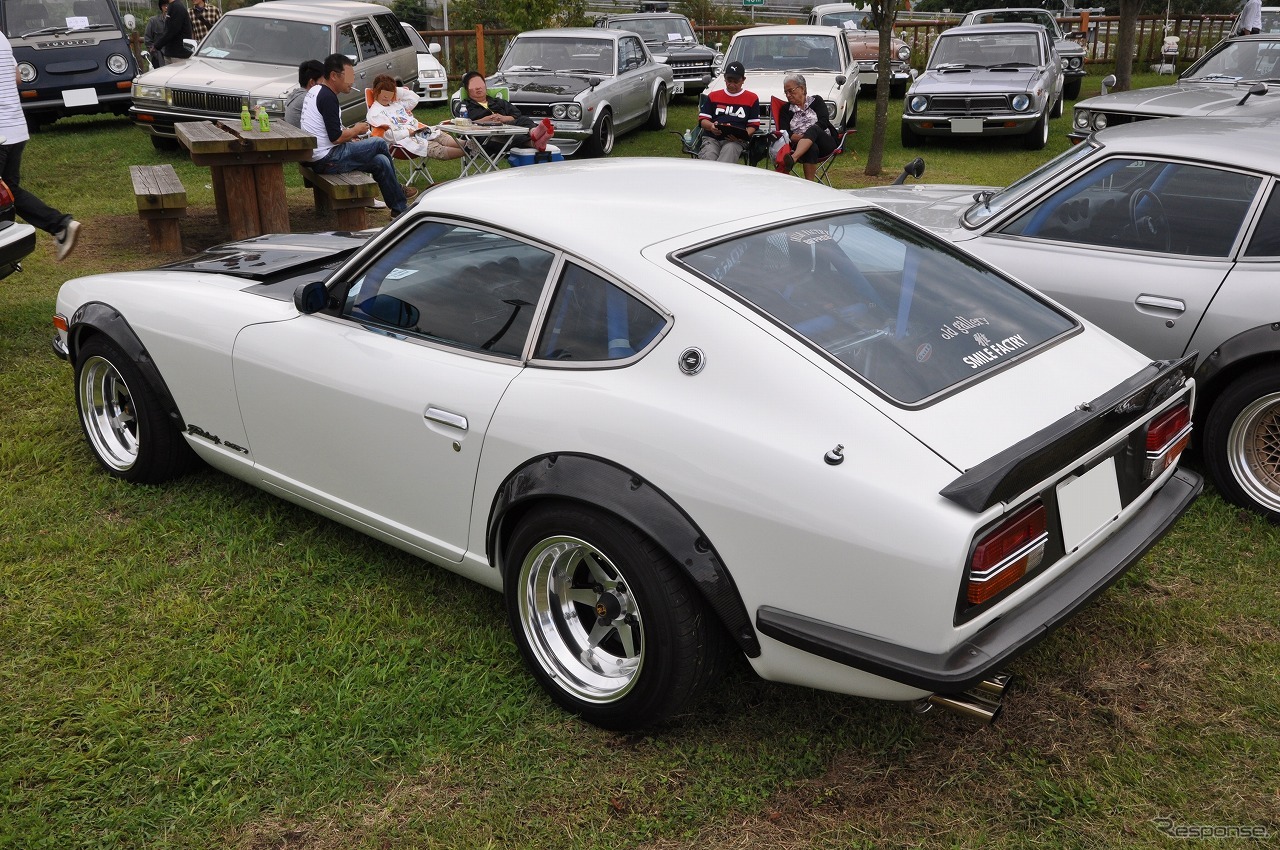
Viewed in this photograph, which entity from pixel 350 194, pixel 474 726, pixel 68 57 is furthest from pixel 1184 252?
pixel 68 57

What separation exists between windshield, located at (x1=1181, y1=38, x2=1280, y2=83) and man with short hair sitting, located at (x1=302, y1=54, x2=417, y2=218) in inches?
326

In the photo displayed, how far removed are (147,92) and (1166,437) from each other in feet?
37.4

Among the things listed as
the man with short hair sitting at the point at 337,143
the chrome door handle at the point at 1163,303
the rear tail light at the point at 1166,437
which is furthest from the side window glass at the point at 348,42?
the rear tail light at the point at 1166,437

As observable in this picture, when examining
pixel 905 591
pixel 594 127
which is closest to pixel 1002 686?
pixel 905 591

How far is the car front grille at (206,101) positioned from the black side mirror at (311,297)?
835 cm

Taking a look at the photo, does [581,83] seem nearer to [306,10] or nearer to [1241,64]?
[306,10]

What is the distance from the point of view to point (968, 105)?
13.6m

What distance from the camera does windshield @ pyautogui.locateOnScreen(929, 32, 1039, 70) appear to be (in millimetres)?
14445

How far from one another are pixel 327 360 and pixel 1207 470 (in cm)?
362

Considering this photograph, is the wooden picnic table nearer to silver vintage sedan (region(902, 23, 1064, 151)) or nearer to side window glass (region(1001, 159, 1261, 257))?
side window glass (region(1001, 159, 1261, 257))

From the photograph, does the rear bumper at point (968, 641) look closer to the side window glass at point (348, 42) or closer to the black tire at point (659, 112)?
the side window glass at point (348, 42)

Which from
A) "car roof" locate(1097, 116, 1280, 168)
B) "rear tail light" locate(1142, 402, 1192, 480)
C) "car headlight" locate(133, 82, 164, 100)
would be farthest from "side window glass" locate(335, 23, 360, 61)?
"rear tail light" locate(1142, 402, 1192, 480)

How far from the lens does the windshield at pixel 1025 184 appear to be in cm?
495

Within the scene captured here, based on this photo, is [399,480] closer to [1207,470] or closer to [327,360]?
[327,360]
